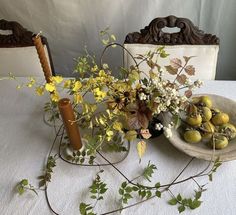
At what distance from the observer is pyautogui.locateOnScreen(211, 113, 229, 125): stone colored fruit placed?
798 millimetres

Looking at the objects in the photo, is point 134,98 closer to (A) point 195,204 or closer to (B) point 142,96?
(B) point 142,96

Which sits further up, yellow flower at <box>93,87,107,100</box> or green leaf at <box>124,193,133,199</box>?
yellow flower at <box>93,87,107,100</box>

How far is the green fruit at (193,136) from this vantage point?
0.77 m

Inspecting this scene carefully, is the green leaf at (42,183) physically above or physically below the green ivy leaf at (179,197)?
above

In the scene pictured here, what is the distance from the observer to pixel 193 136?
2.53 feet

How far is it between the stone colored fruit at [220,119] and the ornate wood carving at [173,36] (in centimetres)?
42

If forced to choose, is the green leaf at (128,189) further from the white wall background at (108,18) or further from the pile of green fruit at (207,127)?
the white wall background at (108,18)

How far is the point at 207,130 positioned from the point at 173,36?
0.49 metres

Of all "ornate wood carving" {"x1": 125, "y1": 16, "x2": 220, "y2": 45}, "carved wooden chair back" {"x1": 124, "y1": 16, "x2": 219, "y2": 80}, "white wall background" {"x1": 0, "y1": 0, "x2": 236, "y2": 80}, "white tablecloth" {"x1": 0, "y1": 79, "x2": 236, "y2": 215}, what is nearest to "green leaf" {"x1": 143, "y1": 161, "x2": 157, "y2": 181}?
"white tablecloth" {"x1": 0, "y1": 79, "x2": 236, "y2": 215}

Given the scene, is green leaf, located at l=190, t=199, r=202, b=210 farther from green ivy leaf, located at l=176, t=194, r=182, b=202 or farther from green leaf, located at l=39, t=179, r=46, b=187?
green leaf, located at l=39, t=179, r=46, b=187

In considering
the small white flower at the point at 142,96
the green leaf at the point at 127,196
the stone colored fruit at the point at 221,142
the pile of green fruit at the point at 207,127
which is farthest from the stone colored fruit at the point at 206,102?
the green leaf at the point at 127,196

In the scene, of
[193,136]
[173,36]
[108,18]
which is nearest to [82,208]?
[193,136]

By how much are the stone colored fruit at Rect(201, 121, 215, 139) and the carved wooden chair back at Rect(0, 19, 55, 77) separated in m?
0.75

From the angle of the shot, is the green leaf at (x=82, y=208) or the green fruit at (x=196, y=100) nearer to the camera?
the green leaf at (x=82, y=208)
